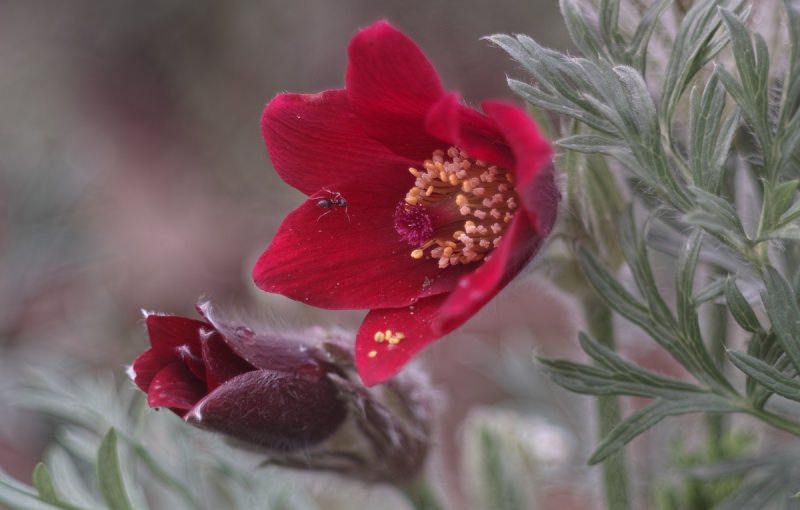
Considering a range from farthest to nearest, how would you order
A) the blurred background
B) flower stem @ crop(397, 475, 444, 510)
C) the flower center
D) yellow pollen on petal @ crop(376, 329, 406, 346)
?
the blurred background
flower stem @ crop(397, 475, 444, 510)
the flower center
yellow pollen on petal @ crop(376, 329, 406, 346)

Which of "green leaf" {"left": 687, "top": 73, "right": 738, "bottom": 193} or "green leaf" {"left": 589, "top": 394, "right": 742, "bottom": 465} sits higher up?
"green leaf" {"left": 687, "top": 73, "right": 738, "bottom": 193}

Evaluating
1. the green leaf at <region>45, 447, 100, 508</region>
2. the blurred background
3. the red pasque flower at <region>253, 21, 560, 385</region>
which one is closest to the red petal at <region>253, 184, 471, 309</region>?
the red pasque flower at <region>253, 21, 560, 385</region>

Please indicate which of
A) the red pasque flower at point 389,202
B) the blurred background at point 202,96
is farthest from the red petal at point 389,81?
the blurred background at point 202,96

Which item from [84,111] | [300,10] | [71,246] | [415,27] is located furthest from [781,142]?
[84,111]

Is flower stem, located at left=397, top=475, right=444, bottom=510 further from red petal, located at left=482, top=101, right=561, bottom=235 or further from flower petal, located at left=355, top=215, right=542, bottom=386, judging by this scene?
red petal, located at left=482, top=101, right=561, bottom=235

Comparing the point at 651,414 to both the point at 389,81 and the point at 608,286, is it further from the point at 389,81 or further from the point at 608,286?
the point at 389,81

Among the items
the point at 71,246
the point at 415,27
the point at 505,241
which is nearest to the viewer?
the point at 505,241

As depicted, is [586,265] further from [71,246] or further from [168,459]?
[71,246]
